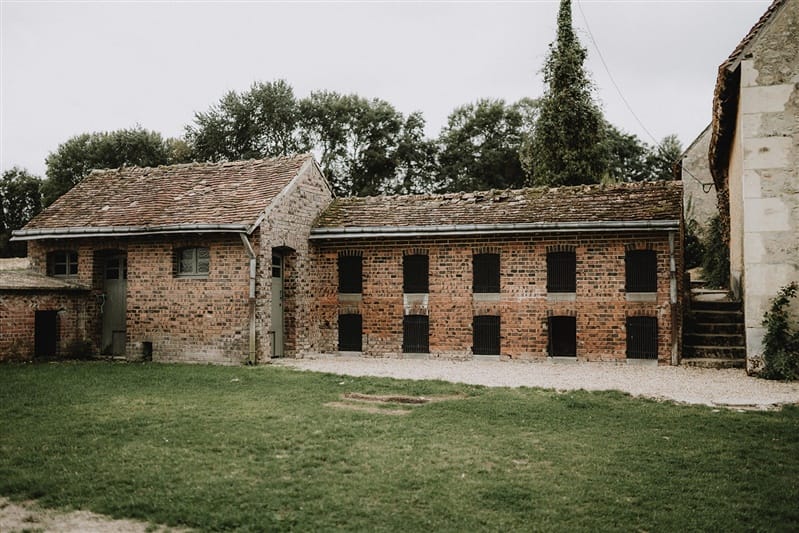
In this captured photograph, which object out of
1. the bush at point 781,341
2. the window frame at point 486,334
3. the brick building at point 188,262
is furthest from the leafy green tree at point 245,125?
the bush at point 781,341

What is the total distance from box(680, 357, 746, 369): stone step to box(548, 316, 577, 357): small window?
2.60 metres

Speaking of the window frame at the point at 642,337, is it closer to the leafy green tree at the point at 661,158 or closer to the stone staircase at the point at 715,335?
the stone staircase at the point at 715,335

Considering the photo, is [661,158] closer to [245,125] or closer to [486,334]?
[245,125]

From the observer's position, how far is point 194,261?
651 inches

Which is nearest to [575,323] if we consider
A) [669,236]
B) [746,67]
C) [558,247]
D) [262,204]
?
[558,247]

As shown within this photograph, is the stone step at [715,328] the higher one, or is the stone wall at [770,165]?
the stone wall at [770,165]

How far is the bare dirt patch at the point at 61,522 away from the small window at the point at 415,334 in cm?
1229

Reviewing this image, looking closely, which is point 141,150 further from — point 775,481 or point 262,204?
point 775,481

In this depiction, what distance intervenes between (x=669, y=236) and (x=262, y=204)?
1004 cm

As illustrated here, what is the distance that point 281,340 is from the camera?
17.4 metres

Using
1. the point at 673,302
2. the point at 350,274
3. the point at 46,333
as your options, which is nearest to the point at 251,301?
the point at 350,274

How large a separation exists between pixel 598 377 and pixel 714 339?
4.40m

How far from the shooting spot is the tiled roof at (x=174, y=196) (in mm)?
16484

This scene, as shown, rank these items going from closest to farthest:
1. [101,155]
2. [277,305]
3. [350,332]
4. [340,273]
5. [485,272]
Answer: [485,272] < [277,305] < [350,332] < [340,273] < [101,155]
